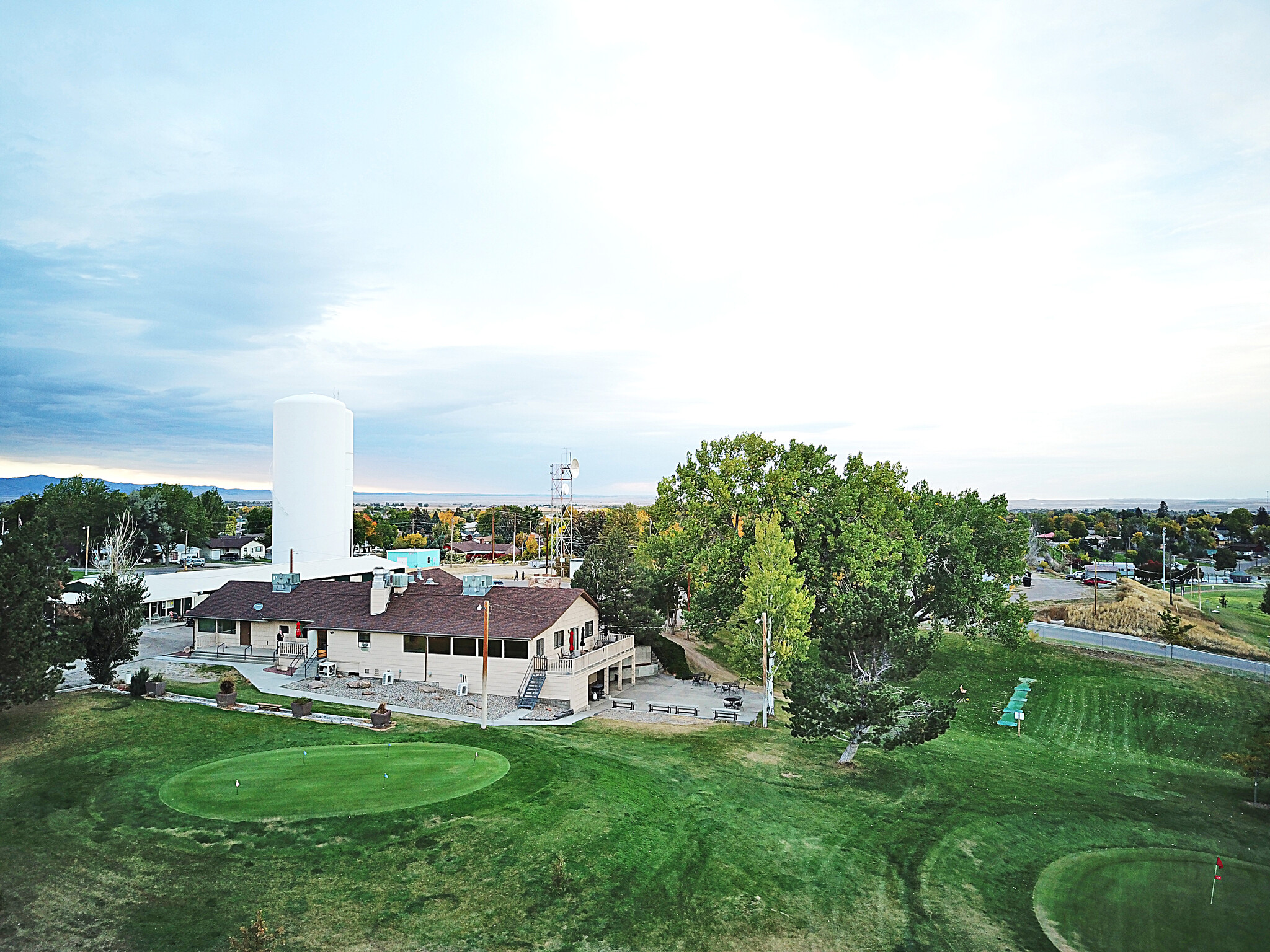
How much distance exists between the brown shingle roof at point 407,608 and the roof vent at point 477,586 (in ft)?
1.02

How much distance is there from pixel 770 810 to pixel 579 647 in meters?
17.8

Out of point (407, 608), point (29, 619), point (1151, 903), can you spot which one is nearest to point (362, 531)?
point (407, 608)

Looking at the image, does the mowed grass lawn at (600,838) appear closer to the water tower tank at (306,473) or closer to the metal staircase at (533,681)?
the metal staircase at (533,681)

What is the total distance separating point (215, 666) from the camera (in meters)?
37.5

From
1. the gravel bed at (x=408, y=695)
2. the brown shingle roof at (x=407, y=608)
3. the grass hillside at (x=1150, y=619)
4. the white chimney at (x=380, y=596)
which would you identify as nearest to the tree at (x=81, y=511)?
the brown shingle roof at (x=407, y=608)

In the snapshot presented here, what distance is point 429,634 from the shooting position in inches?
1358

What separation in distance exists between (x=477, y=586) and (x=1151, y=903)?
29952 millimetres

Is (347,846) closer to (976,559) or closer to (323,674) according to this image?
(323,674)

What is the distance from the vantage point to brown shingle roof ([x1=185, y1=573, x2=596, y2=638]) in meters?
34.6

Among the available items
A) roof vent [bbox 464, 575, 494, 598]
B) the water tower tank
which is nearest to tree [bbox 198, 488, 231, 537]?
the water tower tank

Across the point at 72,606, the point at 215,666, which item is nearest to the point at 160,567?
the point at 72,606

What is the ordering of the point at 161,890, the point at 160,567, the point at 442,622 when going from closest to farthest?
1. the point at 161,890
2. the point at 442,622
3. the point at 160,567

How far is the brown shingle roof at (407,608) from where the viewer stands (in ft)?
113

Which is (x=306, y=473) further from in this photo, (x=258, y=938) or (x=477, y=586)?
(x=258, y=938)
